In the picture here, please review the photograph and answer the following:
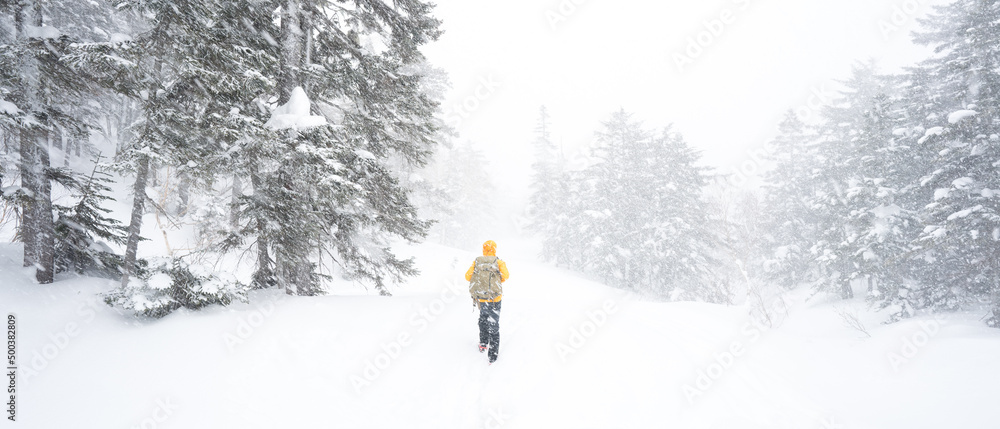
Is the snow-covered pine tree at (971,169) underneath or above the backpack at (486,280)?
above

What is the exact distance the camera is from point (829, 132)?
93.5 ft

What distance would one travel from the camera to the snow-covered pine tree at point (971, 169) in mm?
13711

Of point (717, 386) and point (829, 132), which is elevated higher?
point (829, 132)

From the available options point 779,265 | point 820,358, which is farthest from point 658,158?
point 820,358

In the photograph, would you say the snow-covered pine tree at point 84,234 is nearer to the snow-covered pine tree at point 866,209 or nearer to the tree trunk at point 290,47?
the tree trunk at point 290,47

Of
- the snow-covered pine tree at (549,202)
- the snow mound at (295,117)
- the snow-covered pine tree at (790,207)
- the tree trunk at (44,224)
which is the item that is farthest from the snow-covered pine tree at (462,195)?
the snow mound at (295,117)

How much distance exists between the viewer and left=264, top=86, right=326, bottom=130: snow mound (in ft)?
21.8

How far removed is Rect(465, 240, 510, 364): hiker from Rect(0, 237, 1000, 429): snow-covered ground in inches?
13.7

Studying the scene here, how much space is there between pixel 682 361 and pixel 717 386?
2.83 ft

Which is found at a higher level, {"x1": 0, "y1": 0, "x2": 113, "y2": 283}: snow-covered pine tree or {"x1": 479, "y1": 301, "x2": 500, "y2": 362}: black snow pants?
{"x1": 0, "y1": 0, "x2": 113, "y2": 283}: snow-covered pine tree

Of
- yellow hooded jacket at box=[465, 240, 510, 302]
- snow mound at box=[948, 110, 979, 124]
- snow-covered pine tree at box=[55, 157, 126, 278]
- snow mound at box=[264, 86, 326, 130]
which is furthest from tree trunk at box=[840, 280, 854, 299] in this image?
snow-covered pine tree at box=[55, 157, 126, 278]

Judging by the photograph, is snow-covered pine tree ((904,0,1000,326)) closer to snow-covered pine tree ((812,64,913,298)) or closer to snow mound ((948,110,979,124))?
snow mound ((948,110,979,124))

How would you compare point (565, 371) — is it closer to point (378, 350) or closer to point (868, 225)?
point (378, 350)

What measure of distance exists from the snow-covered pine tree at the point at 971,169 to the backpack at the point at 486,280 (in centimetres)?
1751
